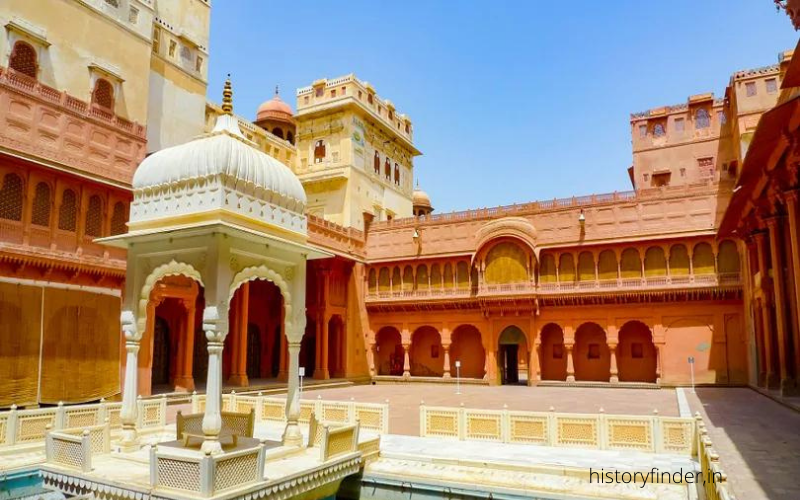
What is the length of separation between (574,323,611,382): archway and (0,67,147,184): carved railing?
813 inches

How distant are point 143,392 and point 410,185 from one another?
2379 centimetres

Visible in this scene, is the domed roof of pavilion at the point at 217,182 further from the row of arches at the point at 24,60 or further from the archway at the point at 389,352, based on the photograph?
the archway at the point at 389,352

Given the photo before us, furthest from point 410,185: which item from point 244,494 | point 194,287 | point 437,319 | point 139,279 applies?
point 244,494

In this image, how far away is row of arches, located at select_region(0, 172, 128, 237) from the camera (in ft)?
52.3

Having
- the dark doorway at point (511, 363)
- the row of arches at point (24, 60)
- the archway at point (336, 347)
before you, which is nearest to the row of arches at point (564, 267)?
the archway at point (336, 347)

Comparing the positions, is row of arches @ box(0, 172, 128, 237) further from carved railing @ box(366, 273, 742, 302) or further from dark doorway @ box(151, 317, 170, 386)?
carved railing @ box(366, 273, 742, 302)

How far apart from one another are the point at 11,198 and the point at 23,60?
14.1 feet

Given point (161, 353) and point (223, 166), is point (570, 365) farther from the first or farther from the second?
point (223, 166)

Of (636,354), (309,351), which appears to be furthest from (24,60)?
(636,354)

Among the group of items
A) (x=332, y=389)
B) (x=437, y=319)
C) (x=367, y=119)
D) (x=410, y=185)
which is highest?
(x=367, y=119)

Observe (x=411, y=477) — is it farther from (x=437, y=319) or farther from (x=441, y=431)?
(x=437, y=319)

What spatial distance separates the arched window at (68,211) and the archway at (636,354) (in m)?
22.6

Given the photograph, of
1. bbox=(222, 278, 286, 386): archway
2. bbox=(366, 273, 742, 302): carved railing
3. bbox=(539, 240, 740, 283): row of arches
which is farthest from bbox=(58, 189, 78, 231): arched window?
bbox=(539, 240, 740, 283): row of arches

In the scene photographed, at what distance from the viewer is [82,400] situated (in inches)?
671
